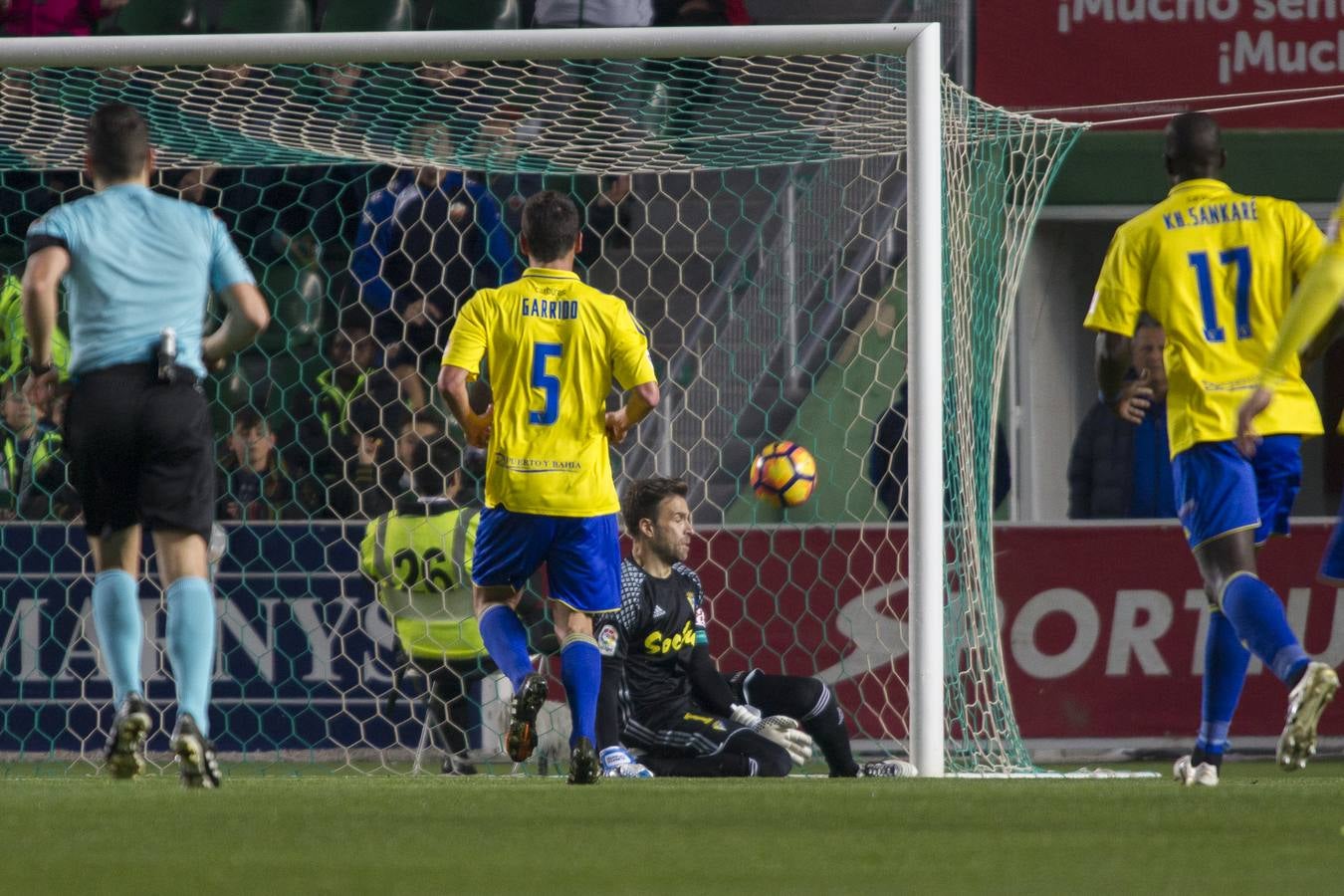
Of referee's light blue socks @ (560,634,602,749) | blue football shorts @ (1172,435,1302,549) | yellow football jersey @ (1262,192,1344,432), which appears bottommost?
referee's light blue socks @ (560,634,602,749)

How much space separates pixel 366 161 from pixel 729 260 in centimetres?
242

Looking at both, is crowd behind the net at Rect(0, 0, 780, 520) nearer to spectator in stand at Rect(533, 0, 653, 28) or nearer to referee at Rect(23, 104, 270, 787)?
spectator in stand at Rect(533, 0, 653, 28)

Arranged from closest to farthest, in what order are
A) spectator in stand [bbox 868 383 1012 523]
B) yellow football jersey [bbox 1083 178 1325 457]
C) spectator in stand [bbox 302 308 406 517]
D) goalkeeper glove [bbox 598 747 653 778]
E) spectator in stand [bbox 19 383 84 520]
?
1. yellow football jersey [bbox 1083 178 1325 457]
2. goalkeeper glove [bbox 598 747 653 778]
3. spectator in stand [bbox 868 383 1012 523]
4. spectator in stand [bbox 19 383 84 520]
5. spectator in stand [bbox 302 308 406 517]

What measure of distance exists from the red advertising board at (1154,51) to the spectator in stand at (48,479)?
4.66 m

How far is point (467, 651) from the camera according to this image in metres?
7.49

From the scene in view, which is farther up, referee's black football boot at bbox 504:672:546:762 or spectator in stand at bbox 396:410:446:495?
spectator in stand at bbox 396:410:446:495

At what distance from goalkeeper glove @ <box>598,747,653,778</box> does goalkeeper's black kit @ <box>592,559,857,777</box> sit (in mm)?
204

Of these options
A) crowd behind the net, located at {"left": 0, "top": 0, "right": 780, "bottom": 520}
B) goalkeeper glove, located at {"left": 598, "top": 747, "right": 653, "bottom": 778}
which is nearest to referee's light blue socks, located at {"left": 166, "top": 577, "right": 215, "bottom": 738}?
goalkeeper glove, located at {"left": 598, "top": 747, "right": 653, "bottom": 778}

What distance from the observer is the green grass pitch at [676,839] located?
3.04 meters

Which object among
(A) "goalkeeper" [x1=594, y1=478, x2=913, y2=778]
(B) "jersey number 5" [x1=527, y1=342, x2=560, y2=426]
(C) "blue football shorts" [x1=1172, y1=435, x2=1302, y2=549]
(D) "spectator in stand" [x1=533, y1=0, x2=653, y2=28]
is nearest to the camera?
(C) "blue football shorts" [x1=1172, y1=435, x2=1302, y2=549]

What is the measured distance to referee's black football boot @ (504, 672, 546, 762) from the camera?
5.23 meters

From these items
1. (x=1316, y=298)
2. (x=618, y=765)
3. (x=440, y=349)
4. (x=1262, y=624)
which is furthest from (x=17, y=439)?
(x=1316, y=298)

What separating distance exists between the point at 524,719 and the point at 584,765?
0.24 metres

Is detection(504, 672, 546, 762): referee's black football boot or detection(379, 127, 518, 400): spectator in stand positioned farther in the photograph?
detection(379, 127, 518, 400): spectator in stand
